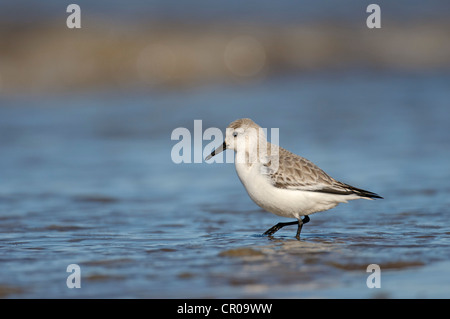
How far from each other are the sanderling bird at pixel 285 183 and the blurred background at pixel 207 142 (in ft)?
1.23

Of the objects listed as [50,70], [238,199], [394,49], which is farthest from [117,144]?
[394,49]

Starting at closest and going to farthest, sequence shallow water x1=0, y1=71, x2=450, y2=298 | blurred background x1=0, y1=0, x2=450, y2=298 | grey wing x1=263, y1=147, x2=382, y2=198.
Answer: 1. shallow water x1=0, y1=71, x2=450, y2=298
2. blurred background x1=0, y1=0, x2=450, y2=298
3. grey wing x1=263, y1=147, x2=382, y2=198

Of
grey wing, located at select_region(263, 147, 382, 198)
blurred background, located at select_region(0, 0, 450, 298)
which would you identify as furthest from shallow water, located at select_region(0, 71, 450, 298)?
grey wing, located at select_region(263, 147, 382, 198)

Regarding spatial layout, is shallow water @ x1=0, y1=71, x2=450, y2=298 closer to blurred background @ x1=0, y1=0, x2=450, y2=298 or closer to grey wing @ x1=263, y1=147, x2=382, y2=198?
blurred background @ x1=0, y1=0, x2=450, y2=298

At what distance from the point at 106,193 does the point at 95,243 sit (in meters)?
2.93

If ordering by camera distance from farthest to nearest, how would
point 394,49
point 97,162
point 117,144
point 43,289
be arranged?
1. point 394,49
2. point 117,144
3. point 97,162
4. point 43,289

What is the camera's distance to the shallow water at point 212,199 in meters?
5.70

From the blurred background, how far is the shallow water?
31 millimetres

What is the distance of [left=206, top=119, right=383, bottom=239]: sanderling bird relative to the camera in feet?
22.7

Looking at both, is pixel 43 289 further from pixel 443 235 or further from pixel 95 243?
pixel 443 235

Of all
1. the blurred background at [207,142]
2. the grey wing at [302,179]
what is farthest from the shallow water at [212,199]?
the grey wing at [302,179]

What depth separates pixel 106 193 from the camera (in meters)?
9.92

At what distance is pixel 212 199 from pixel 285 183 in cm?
270

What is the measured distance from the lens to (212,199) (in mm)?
9500
